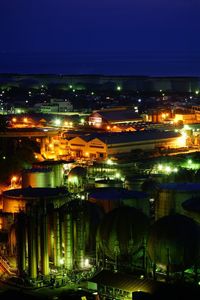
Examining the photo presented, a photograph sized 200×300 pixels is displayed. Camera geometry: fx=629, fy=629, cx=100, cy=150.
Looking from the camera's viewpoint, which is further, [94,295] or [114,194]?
[114,194]

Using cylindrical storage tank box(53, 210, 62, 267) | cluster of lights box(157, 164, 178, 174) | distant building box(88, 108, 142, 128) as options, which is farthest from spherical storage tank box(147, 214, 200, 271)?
distant building box(88, 108, 142, 128)

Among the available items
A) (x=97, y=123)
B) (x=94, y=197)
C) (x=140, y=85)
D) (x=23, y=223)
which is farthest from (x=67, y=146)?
(x=140, y=85)

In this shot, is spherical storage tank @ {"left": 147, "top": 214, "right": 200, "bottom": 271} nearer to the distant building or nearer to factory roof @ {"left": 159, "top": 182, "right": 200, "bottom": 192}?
factory roof @ {"left": 159, "top": 182, "right": 200, "bottom": 192}

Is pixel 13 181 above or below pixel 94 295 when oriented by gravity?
above

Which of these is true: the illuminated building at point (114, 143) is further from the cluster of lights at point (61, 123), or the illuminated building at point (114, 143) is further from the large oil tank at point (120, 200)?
the large oil tank at point (120, 200)

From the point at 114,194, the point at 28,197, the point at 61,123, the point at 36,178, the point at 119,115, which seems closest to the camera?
the point at 114,194

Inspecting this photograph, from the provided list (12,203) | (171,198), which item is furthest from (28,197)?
(171,198)

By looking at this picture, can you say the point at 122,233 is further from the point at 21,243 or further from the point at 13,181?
the point at 13,181
